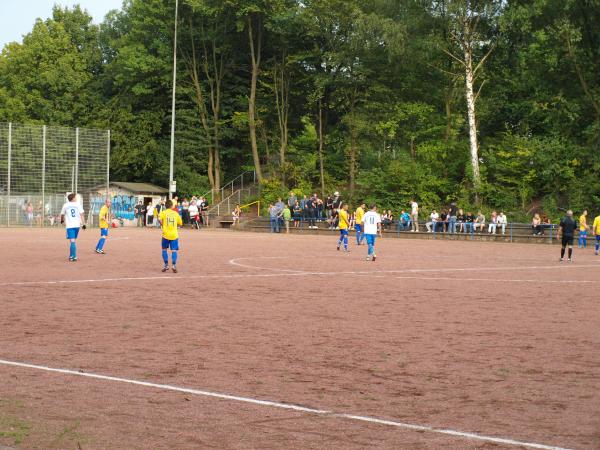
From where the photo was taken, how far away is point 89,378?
352 inches

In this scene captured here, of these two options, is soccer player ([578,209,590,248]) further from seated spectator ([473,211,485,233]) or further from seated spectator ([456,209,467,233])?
seated spectator ([456,209,467,233])

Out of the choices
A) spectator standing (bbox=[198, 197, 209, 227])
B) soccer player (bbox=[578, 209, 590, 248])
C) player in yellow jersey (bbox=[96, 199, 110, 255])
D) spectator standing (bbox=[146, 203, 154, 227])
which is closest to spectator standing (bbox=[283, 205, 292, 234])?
spectator standing (bbox=[198, 197, 209, 227])

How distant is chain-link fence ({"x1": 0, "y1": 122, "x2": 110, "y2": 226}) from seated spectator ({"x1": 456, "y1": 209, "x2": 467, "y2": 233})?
22497 millimetres

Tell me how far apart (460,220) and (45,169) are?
2490 centimetres

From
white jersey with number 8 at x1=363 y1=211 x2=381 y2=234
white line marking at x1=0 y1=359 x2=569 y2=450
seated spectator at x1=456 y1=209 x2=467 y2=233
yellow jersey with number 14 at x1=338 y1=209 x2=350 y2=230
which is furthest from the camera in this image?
seated spectator at x1=456 y1=209 x2=467 y2=233

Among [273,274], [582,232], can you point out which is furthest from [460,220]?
[273,274]

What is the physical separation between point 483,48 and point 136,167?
3028 cm

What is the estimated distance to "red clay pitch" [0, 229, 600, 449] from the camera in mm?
7133

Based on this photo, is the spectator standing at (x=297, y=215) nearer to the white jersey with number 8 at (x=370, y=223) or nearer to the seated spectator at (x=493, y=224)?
the seated spectator at (x=493, y=224)

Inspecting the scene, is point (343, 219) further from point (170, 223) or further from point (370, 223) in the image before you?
point (170, 223)

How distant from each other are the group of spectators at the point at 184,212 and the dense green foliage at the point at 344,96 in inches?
187

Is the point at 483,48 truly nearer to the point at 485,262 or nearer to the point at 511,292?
the point at 485,262

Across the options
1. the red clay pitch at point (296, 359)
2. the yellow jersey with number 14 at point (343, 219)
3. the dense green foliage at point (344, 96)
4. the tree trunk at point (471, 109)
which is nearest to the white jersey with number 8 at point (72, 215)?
the red clay pitch at point (296, 359)

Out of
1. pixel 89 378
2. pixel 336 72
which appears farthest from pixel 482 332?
pixel 336 72
